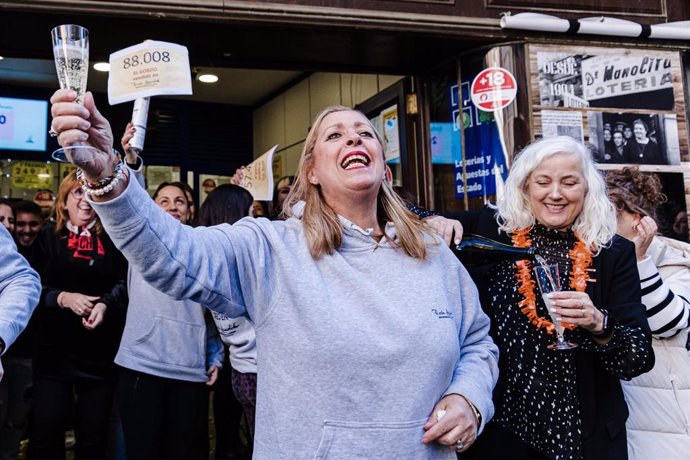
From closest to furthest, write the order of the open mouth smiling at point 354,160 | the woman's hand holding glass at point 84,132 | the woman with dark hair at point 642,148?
the woman's hand holding glass at point 84,132
the open mouth smiling at point 354,160
the woman with dark hair at point 642,148

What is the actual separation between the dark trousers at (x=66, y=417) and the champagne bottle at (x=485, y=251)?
95.5 inches

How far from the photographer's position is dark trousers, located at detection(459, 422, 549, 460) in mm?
2389

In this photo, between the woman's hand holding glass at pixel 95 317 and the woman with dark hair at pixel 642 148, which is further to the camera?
the woman with dark hair at pixel 642 148

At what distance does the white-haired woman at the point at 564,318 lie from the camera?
7.39 ft

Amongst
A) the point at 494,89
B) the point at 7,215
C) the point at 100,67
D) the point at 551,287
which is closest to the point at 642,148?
the point at 494,89

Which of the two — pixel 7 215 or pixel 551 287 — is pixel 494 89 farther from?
pixel 7 215

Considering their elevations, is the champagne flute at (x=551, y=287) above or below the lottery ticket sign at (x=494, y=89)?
below

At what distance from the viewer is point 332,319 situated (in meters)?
1.62

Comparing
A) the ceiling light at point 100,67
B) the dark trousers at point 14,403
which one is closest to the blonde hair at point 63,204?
the dark trousers at point 14,403

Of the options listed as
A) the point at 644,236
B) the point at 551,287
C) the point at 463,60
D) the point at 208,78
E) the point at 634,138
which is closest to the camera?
the point at 551,287

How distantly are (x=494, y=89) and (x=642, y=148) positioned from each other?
1.30 metres

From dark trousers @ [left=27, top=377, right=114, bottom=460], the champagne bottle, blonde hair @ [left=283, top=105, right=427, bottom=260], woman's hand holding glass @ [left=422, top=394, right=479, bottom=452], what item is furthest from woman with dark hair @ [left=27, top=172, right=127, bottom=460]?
woman's hand holding glass @ [left=422, top=394, right=479, bottom=452]

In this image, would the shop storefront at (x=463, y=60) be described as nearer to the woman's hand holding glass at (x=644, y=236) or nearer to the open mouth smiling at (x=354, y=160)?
the woman's hand holding glass at (x=644, y=236)

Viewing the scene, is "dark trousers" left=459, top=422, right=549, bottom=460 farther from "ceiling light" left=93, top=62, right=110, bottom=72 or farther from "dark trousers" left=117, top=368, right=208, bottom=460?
"ceiling light" left=93, top=62, right=110, bottom=72
